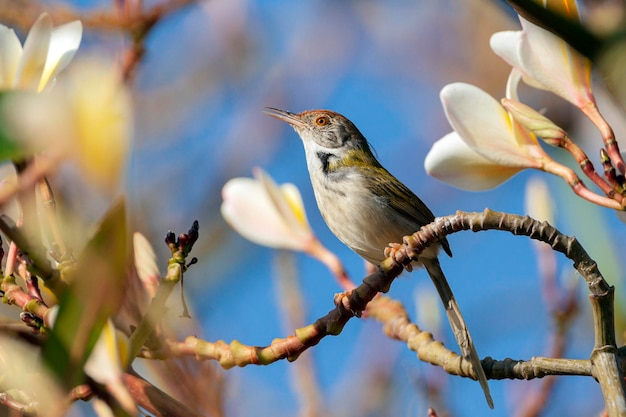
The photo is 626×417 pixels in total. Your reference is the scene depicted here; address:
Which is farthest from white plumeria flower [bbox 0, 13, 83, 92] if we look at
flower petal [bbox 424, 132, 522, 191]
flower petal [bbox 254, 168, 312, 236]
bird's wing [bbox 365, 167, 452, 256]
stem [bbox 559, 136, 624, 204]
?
bird's wing [bbox 365, 167, 452, 256]

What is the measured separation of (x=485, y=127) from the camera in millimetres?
1594

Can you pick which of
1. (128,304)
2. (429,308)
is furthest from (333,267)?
(128,304)

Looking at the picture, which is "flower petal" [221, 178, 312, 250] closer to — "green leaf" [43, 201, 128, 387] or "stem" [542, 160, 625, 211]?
"stem" [542, 160, 625, 211]

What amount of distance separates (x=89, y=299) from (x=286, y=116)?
361cm

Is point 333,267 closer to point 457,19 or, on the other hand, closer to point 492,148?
point 492,148

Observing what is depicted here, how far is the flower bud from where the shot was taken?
1544 millimetres

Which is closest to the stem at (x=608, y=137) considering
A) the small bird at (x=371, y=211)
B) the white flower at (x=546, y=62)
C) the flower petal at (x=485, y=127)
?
the white flower at (x=546, y=62)

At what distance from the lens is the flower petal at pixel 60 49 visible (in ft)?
3.95

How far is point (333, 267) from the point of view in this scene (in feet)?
6.73

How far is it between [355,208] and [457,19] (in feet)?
7.05

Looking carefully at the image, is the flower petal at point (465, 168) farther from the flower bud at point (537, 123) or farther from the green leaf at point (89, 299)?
the green leaf at point (89, 299)

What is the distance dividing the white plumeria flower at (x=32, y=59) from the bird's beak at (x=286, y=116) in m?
2.80

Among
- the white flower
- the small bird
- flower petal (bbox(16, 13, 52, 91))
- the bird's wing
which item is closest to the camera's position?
flower petal (bbox(16, 13, 52, 91))

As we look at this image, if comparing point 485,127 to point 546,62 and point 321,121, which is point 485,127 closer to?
point 546,62
